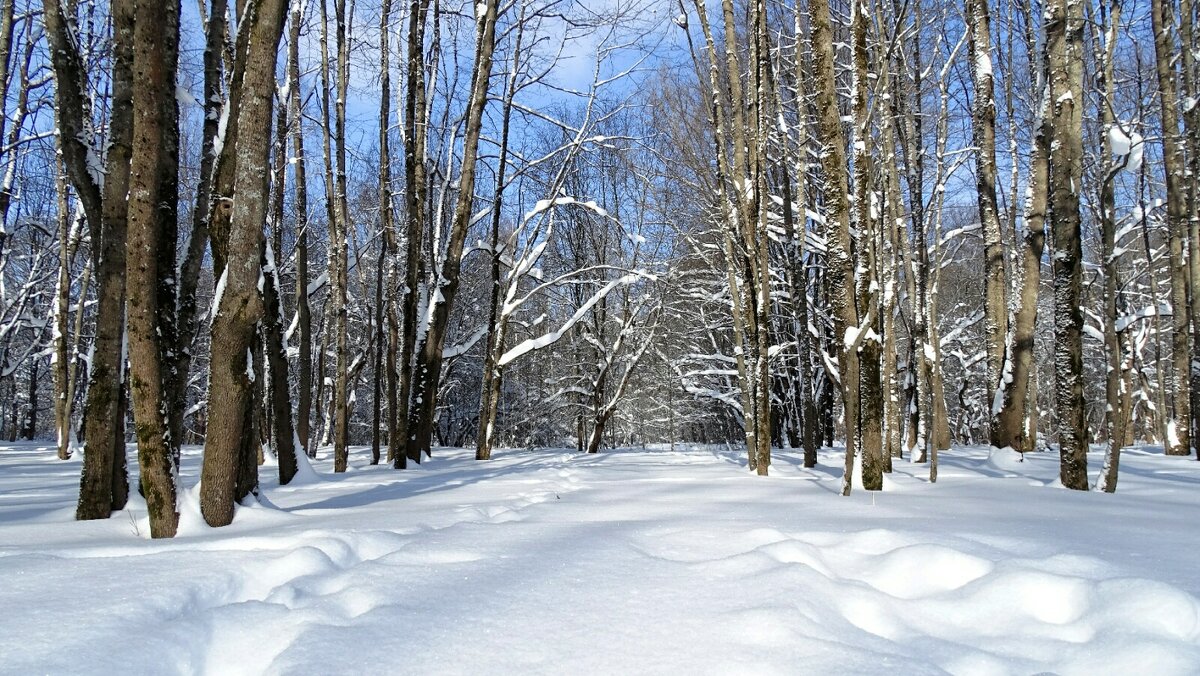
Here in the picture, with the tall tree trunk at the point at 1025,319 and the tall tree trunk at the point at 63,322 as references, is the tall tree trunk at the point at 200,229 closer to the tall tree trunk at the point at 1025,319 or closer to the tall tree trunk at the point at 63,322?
the tall tree trunk at the point at 63,322

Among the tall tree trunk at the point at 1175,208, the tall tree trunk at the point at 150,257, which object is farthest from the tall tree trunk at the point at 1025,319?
the tall tree trunk at the point at 150,257

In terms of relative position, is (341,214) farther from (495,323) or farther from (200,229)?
(200,229)

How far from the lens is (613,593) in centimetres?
266

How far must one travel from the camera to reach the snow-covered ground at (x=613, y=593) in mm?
2021

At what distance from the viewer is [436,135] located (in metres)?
13.5

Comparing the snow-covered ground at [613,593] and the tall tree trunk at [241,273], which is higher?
the tall tree trunk at [241,273]

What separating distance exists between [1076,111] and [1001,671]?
244 inches

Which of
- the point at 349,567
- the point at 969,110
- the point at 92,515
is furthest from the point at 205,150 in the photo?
the point at 969,110

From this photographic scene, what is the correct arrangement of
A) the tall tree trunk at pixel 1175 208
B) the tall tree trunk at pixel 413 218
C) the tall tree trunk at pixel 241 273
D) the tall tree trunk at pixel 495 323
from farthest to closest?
1. the tall tree trunk at pixel 495 323
2. the tall tree trunk at pixel 1175 208
3. the tall tree trunk at pixel 413 218
4. the tall tree trunk at pixel 241 273

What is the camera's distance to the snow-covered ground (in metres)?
2.02

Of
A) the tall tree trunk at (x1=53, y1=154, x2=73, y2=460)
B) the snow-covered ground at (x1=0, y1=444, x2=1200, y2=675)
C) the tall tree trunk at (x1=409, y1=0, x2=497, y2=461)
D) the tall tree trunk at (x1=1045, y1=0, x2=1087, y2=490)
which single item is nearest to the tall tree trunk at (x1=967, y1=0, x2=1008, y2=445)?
the tall tree trunk at (x1=1045, y1=0, x2=1087, y2=490)

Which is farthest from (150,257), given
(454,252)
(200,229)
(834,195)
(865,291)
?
(454,252)

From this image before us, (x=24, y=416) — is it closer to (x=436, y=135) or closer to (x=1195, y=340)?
(x=436, y=135)

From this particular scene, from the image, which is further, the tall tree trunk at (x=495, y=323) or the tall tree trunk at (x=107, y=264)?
the tall tree trunk at (x=495, y=323)
